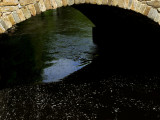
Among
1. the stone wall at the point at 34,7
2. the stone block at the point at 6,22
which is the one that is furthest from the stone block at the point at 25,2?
the stone block at the point at 6,22

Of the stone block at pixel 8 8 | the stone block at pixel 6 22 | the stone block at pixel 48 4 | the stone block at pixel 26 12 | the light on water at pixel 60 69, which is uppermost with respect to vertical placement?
the stone block at pixel 48 4

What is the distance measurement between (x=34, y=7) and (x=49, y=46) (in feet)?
18.4

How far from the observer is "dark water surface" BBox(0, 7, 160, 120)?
13.3 feet

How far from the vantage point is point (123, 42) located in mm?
7777

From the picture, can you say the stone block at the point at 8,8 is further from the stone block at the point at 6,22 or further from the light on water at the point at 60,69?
the light on water at the point at 60,69

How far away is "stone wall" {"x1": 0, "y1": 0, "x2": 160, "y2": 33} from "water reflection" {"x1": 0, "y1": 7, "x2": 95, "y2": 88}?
3739 mm

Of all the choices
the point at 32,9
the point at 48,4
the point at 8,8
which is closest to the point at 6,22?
the point at 8,8

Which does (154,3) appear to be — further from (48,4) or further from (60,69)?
(60,69)

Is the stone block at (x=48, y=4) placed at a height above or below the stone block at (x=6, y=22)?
above

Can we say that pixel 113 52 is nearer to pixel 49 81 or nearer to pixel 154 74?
pixel 154 74

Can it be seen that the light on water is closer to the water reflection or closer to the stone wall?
the water reflection

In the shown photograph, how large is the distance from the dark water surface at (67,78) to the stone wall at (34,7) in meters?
2.12

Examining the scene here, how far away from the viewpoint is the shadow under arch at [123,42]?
5637 millimetres

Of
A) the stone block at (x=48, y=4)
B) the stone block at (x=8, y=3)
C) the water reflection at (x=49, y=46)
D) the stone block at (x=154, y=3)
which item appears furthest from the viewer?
the water reflection at (x=49, y=46)
